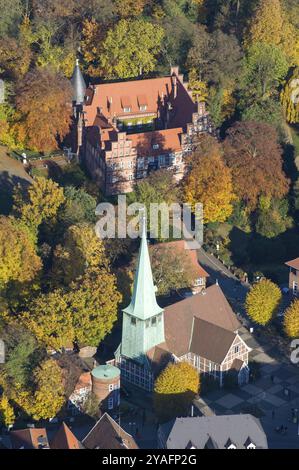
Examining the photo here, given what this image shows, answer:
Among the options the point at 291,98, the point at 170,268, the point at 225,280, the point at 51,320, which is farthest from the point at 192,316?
the point at 291,98

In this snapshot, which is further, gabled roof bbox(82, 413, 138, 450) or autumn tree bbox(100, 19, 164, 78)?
autumn tree bbox(100, 19, 164, 78)

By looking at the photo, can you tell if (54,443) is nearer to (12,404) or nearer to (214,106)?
(12,404)

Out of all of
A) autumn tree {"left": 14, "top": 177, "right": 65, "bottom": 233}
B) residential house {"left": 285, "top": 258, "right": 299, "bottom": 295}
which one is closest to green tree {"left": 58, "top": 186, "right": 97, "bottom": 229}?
autumn tree {"left": 14, "top": 177, "right": 65, "bottom": 233}

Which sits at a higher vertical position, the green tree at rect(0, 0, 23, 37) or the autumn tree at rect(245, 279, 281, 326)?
the green tree at rect(0, 0, 23, 37)

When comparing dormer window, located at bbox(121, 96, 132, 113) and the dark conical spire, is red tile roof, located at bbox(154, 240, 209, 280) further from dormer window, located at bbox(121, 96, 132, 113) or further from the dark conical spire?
the dark conical spire

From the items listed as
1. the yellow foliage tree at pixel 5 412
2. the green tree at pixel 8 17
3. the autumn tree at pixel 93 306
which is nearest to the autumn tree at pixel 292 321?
the autumn tree at pixel 93 306

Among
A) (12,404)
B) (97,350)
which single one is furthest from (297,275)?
(12,404)

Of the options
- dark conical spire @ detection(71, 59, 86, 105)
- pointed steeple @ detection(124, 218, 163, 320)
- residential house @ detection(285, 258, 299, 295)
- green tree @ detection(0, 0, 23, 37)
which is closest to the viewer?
pointed steeple @ detection(124, 218, 163, 320)
